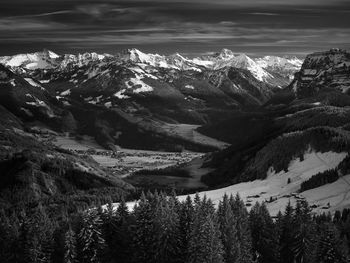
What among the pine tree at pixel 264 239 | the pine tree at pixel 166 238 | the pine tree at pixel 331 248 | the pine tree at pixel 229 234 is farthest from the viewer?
the pine tree at pixel 264 239

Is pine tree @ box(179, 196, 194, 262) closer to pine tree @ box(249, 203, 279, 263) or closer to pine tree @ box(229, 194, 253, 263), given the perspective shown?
pine tree @ box(229, 194, 253, 263)

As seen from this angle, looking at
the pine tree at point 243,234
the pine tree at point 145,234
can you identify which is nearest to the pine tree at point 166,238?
the pine tree at point 145,234

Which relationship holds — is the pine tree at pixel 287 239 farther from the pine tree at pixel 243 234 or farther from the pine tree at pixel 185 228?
the pine tree at pixel 185 228

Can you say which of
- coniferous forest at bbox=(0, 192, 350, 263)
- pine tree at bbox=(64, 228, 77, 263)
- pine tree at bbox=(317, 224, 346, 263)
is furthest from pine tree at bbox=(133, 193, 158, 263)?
pine tree at bbox=(317, 224, 346, 263)

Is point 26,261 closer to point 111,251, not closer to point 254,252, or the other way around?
point 111,251

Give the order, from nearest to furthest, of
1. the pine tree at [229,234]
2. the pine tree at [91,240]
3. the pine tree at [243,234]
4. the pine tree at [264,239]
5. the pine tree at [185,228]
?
the pine tree at [185,228] → the pine tree at [229,234] → the pine tree at [243,234] → the pine tree at [91,240] → the pine tree at [264,239]

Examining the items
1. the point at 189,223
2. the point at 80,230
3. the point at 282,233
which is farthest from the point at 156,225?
the point at 282,233

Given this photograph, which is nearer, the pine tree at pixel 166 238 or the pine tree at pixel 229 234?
the pine tree at pixel 166 238

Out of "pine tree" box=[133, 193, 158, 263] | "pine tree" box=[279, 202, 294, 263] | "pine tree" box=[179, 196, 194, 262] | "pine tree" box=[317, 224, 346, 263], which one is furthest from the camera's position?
"pine tree" box=[279, 202, 294, 263]
